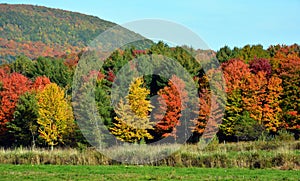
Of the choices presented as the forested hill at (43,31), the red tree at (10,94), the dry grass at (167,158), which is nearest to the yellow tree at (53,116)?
the red tree at (10,94)

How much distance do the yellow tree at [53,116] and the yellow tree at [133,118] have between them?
18.6ft

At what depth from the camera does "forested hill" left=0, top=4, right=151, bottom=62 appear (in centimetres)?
14188

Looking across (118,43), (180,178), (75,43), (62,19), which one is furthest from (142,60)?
(62,19)

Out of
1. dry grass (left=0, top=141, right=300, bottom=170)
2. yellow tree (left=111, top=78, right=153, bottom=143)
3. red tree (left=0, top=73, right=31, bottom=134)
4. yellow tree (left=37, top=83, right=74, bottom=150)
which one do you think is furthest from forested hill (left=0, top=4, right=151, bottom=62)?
dry grass (left=0, top=141, right=300, bottom=170)

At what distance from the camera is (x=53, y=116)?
188 feet

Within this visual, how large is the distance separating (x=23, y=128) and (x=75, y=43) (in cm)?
9572

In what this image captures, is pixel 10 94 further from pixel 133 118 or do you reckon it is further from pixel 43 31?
pixel 43 31

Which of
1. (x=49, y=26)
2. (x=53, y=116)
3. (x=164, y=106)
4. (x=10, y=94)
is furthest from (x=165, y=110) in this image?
(x=49, y=26)

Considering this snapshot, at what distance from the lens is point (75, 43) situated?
154375 millimetres

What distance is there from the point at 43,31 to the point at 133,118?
117 meters

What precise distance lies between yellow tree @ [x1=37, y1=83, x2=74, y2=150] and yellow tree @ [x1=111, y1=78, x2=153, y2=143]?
18.6 ft

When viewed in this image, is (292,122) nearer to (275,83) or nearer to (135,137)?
(275,83)

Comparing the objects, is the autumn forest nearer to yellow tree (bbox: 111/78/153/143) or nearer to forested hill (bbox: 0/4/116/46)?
yellow tree (bbox: 111/78/153/143)

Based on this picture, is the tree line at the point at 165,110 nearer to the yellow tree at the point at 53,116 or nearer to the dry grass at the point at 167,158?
the yellow tree at the point at 53,116
